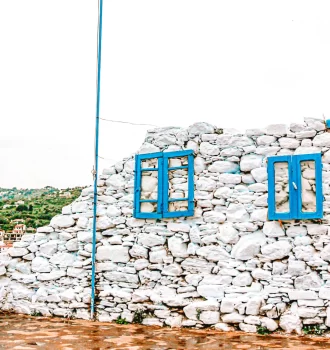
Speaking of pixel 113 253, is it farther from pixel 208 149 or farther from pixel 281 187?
pixel 281 187

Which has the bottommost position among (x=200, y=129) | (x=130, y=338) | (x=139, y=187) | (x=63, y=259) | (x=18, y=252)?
(x=130, y=338)

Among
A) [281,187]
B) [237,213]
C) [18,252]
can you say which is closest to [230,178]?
[237,213]

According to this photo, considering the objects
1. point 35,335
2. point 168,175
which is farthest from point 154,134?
point 35,335

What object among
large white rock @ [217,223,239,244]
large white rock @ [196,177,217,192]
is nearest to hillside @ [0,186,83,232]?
large white rock @ [196,177,217,192]

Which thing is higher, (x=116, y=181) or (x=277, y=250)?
(x=116, y=181)

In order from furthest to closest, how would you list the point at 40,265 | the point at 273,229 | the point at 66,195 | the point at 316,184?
the point at 66,195 → the point at 40,265 → the point at 273,229 → the point at 316,184

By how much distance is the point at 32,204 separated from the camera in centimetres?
1373

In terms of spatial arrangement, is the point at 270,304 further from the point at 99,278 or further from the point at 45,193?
the point at 45,193

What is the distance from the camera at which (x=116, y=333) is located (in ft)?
26.1

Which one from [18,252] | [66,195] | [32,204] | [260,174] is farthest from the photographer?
[32,204]

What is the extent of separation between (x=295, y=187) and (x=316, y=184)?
302 mm

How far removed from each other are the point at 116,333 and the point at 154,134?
133 inches

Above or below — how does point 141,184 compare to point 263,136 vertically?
below

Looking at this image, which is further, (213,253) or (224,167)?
(224,167)
